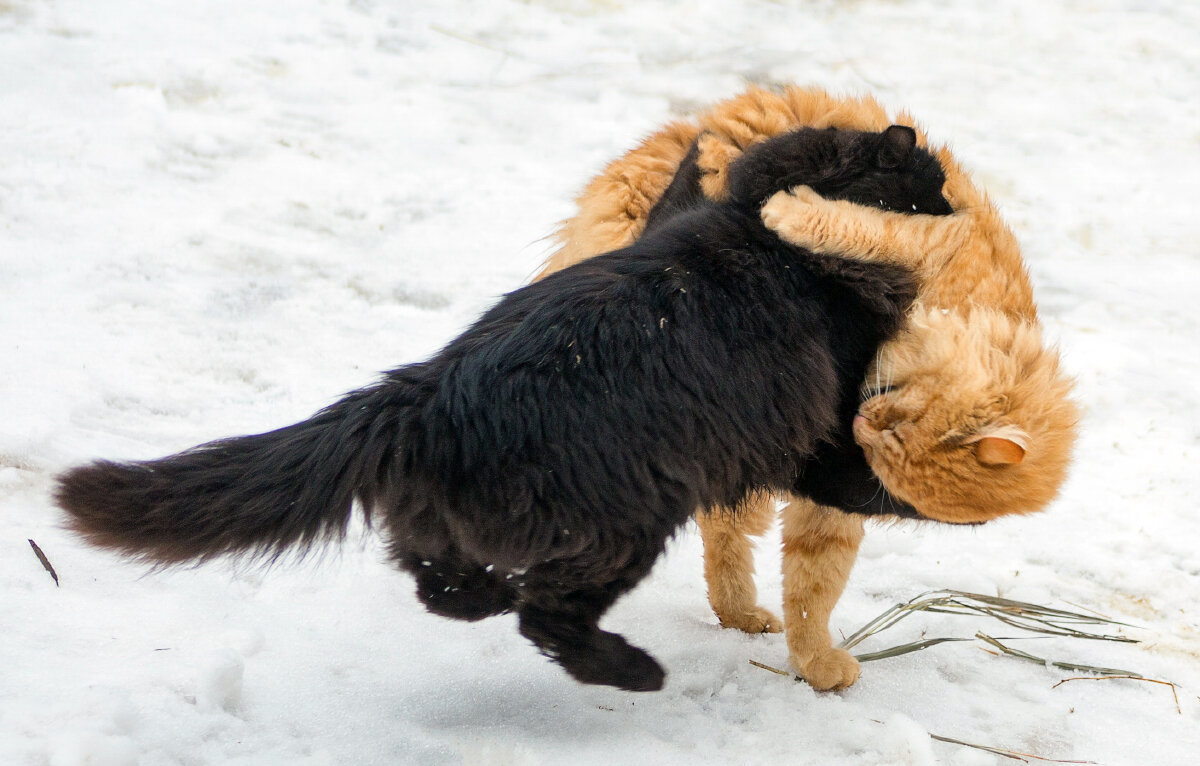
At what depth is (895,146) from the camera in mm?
2621

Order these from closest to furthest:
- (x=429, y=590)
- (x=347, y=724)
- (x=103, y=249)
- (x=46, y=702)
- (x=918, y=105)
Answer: (x=46, y=702) → (x=347, y=724) → (x=429, y=590) → (x=103, y=249) → (x=918, y=105)

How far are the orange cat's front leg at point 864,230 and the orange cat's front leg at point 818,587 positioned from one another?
76 cm

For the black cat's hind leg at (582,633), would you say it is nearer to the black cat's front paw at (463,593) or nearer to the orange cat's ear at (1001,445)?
the black cat's front paw at (463,593)

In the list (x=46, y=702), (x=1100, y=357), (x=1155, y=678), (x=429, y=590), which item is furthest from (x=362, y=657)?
(x=1100, y=357)

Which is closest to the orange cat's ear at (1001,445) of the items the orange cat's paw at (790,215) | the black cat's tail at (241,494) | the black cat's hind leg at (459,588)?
the orange cat's paw at (790,215)

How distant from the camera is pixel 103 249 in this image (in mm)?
4379

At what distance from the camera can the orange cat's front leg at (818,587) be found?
2.77 meters

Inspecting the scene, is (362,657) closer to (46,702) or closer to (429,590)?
(429,590)

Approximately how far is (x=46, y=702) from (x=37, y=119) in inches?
168

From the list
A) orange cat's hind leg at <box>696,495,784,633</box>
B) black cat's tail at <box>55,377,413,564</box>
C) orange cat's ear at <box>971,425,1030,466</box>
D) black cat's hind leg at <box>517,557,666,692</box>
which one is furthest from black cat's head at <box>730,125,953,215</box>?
black cat's tail at <box>55,377,413,564</box>

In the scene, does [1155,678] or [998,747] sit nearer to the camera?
[998,747]

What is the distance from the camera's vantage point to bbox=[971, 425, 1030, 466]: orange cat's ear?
218 cm

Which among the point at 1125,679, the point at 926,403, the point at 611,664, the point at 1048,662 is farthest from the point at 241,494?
the point at 1125,679

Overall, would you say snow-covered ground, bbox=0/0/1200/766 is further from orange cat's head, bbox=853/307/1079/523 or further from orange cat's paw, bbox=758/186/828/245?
orange cat's paw, bbox=758/186/828/245
